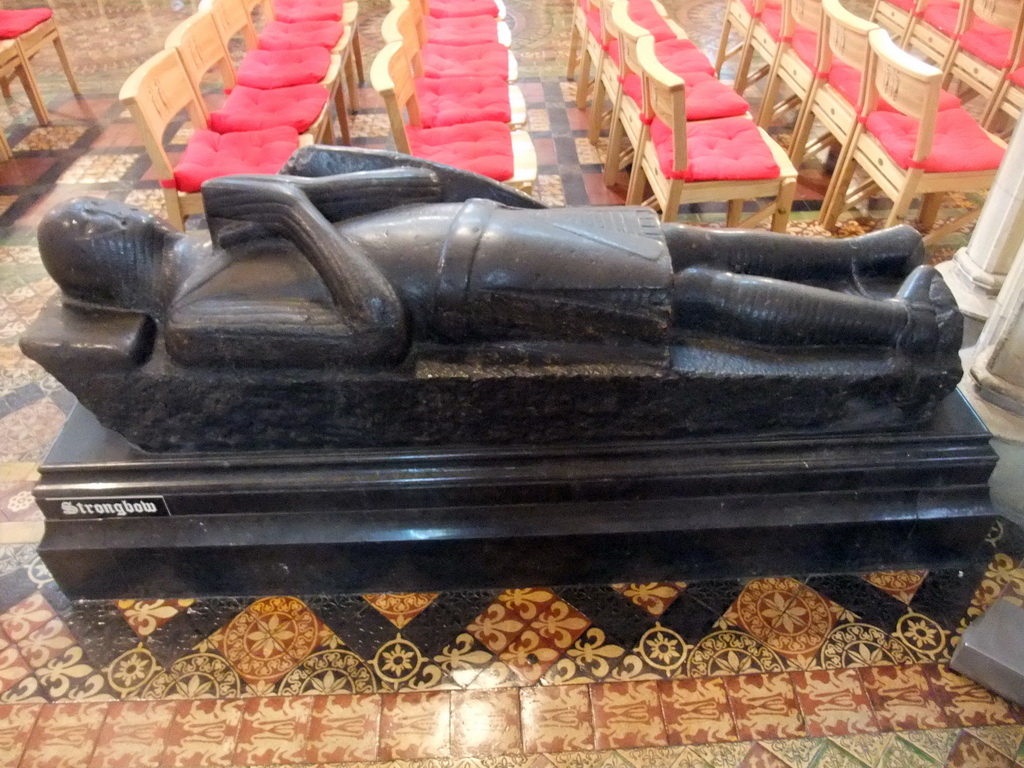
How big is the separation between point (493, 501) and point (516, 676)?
395 mm

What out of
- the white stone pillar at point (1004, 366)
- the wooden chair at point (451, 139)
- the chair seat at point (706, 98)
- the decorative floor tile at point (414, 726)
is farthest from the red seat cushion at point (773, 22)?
the decorative floor tile at point (414, 726)

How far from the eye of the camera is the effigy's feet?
1.66 m

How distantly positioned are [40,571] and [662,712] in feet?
5.18

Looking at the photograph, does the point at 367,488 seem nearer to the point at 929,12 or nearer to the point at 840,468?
the point at 840,468

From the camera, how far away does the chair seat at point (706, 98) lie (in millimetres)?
3107

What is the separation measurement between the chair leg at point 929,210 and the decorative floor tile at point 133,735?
3332mm

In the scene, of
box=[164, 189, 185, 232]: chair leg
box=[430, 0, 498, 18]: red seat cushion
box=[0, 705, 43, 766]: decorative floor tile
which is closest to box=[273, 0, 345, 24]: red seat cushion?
box=[430, 0, 498, 18]: red seat cushion

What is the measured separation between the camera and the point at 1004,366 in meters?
1.92

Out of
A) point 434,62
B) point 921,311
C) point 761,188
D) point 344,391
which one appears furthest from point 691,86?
point 344,391

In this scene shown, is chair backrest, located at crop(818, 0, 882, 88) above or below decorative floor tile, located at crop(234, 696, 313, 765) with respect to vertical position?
above

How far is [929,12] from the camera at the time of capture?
4.27 m

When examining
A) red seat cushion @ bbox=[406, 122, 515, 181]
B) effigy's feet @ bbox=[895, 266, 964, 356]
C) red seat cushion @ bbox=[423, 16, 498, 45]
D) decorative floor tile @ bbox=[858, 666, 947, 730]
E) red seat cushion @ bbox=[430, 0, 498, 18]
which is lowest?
decorative floor tile @ bbox=[858, 666, 947, 730]

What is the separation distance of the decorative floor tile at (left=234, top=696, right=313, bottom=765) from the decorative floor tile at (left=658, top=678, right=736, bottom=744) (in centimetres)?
78

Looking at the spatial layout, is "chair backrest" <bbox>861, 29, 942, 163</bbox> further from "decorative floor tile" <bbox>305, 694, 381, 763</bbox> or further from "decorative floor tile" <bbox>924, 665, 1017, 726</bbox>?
"decorative floor tile" <bbox>305, 694, 381, 763</bbox>
